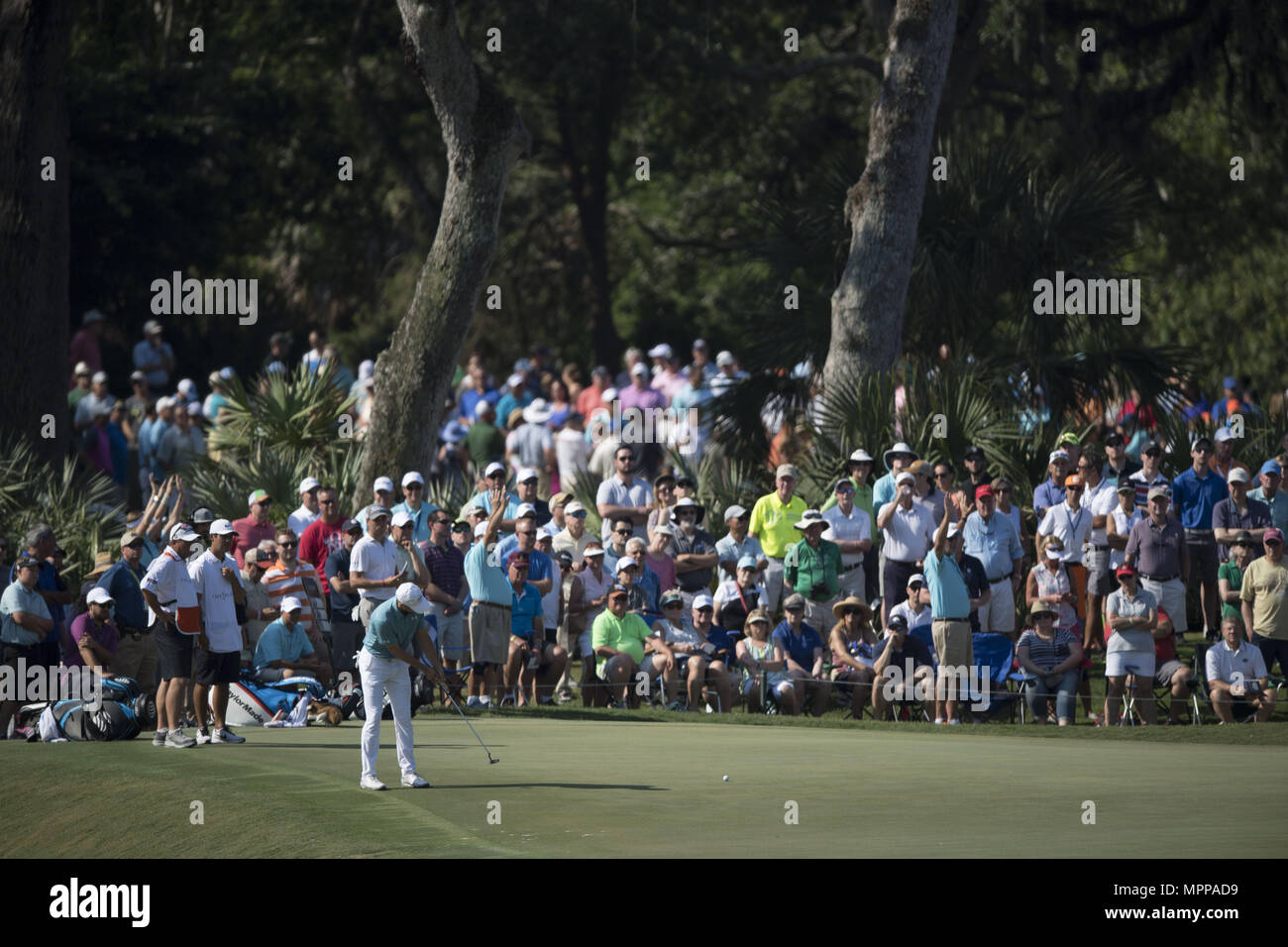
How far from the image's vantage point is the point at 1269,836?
37.0 ft

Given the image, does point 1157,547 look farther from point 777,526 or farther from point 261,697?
point 261,697

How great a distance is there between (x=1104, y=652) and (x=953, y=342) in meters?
5.97

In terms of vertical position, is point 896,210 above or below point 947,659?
above

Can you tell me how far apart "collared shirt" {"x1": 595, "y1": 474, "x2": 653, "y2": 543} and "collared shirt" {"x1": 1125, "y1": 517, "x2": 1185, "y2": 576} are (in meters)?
5.39

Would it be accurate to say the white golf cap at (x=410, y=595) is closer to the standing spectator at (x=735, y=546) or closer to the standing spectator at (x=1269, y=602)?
the standing spectator at (x=735, y=546)

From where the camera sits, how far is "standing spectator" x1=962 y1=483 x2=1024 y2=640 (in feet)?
65.3

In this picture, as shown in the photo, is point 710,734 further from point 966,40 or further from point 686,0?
point 686,0

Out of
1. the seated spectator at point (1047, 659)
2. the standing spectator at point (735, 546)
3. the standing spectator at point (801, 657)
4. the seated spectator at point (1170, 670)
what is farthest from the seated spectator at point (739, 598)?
the seated spectator at point (1170, 670)

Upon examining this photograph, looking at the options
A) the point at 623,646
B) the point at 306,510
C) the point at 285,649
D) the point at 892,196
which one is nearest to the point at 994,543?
the point at 623,646

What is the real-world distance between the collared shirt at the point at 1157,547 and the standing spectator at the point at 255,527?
8.62 m

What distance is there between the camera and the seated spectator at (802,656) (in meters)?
19.7

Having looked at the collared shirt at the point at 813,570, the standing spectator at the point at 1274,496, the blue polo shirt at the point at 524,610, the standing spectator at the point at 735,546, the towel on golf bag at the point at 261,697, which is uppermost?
the standing spectator at the point at 1274,496

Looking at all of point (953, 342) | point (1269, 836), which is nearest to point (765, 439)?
point (953, 342)

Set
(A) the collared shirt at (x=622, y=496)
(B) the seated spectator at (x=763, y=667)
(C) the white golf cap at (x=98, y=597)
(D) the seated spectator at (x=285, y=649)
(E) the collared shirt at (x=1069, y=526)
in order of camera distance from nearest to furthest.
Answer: (C) the white golf cap at (x=98, y=597)
(D) the seated spectator at (x=285, y=649)
(B) the seated spectator at (x=763, y=667)
(E) the collared shirt at (x=1069, y=526)
(A) the collared shirt at (x=622, y=496)
